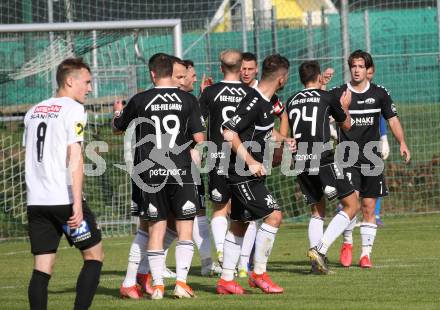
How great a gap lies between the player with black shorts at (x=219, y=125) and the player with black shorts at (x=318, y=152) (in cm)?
83

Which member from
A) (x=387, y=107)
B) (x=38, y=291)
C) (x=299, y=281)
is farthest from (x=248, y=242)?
(x=38, y=291)

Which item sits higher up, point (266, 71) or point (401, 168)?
point (266, 71)

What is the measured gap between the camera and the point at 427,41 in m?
32.2

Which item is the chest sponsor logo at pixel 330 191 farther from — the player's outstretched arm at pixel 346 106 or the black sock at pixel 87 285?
the black sock at pixel 87 285

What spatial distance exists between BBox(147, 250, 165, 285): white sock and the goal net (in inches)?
294

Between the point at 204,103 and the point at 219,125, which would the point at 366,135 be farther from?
the point at 204,103

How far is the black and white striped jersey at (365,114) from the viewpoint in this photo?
1238 centimetres

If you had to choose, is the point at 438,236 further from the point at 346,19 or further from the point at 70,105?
the point at 70,105

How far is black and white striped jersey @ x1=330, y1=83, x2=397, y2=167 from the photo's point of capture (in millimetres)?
12375

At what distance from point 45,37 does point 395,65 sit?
8045 mm

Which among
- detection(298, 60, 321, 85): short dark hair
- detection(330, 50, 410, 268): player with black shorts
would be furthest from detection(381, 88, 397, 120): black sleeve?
detection(298, 60, 321, 85): short dark hair

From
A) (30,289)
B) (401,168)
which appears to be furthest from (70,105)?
(401,168)

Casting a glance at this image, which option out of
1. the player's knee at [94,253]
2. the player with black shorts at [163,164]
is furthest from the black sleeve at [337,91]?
the player's knee at [94,253]

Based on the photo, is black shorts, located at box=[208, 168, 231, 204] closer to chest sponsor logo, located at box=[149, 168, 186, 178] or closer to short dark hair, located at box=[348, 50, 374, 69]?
chest sponsor logo, located at box=[149, 168, 186, 178]
